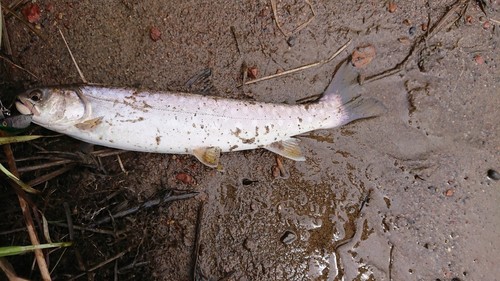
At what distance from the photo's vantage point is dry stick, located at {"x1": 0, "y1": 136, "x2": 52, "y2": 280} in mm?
3320

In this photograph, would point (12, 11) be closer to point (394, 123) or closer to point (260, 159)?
point (260, 159)

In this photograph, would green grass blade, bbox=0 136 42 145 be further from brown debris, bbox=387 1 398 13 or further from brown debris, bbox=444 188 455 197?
brown debris, bbox=444 188 455 197

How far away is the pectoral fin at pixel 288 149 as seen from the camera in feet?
12.7

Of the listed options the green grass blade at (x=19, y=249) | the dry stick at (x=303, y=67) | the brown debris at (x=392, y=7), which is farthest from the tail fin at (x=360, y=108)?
the green grass blade at (x=19, y=249)

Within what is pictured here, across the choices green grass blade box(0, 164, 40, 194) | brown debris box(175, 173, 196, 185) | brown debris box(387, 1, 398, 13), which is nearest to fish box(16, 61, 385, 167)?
brown debris box(175, 173, 196, 185)

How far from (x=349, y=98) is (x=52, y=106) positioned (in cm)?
238

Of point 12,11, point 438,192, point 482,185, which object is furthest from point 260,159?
point 12,11

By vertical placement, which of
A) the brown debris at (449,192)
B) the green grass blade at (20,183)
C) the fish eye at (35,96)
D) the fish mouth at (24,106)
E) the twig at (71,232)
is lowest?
the twig at (71,232)

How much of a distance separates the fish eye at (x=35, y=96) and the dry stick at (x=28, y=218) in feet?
1.11

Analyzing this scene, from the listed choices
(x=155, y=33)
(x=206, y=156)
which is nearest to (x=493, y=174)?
(x=206, y=156)

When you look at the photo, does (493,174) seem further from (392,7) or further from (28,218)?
(28,218)

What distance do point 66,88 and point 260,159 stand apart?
65.4 inches

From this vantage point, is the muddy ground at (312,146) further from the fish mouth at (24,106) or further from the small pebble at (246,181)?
the fish mouth at (24,106)

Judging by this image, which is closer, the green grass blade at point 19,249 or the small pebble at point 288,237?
the green grass blade at point 19,249
